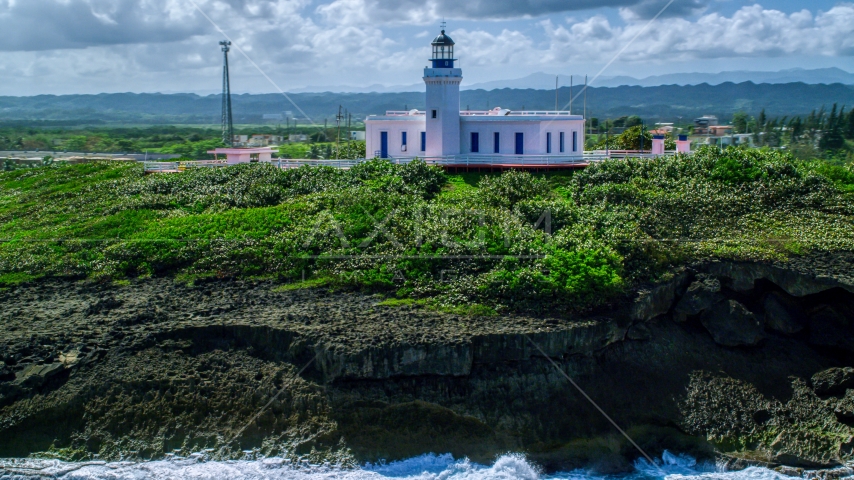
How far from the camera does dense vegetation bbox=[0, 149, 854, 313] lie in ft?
77.5

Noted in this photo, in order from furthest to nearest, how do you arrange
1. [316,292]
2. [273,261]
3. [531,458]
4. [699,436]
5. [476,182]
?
[476,182]
[273,261]
[316,292]
[699,436]
[531,458]

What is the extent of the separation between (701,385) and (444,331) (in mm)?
7339

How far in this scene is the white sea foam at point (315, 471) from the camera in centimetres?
1783

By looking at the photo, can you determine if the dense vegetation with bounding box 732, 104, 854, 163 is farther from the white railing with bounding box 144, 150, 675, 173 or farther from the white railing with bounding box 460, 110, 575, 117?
the white railing with bounding box 144, 150, 675, 173

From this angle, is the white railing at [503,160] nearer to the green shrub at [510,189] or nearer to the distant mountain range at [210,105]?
the green shrub at [510,189]

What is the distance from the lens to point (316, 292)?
23781mm

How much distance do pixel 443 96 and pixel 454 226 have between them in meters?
11.6

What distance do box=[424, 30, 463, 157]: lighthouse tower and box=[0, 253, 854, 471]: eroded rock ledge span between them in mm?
14675

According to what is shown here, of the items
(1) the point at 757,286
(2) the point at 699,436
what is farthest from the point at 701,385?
(1) the point at 757,286

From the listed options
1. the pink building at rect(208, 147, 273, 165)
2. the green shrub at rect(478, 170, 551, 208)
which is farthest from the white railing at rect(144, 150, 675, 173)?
the green shrub at rect(478, 170, 551, 208)

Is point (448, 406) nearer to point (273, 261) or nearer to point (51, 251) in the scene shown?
point (273, 261)

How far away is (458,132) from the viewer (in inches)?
1432

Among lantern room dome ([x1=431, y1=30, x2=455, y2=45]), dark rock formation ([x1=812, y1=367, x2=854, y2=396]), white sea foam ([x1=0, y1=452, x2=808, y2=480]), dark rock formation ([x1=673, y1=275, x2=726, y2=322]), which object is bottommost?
white sea foam ([x1=0, y1=452, x2=808, y2=480])

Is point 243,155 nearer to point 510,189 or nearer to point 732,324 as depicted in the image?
point 510,189
